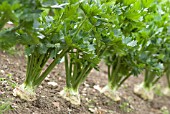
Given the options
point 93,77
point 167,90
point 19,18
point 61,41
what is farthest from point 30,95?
point 167,90

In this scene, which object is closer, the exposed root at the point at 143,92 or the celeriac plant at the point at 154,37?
the celeriac plant at the point at 154,37

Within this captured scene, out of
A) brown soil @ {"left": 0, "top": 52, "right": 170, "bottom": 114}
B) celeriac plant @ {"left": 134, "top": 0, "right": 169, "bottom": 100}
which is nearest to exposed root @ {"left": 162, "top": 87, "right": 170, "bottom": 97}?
brown soil @ {"left": 0, "top": 52, "right": 170, "bottom": 114}

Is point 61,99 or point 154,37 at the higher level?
point 154,37

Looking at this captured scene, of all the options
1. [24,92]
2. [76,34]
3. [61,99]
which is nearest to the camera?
[76,34]

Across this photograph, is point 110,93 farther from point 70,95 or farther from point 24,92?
point 24,92

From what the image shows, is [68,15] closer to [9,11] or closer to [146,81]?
[9,11]

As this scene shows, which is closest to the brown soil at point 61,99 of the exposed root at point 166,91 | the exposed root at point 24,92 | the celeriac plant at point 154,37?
the exposed root at point 24,92

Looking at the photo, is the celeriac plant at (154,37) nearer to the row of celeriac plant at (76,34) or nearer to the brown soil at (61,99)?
the row of celeriac plant at (76,34)

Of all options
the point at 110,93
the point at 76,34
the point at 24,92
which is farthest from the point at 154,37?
the point at 24,92
